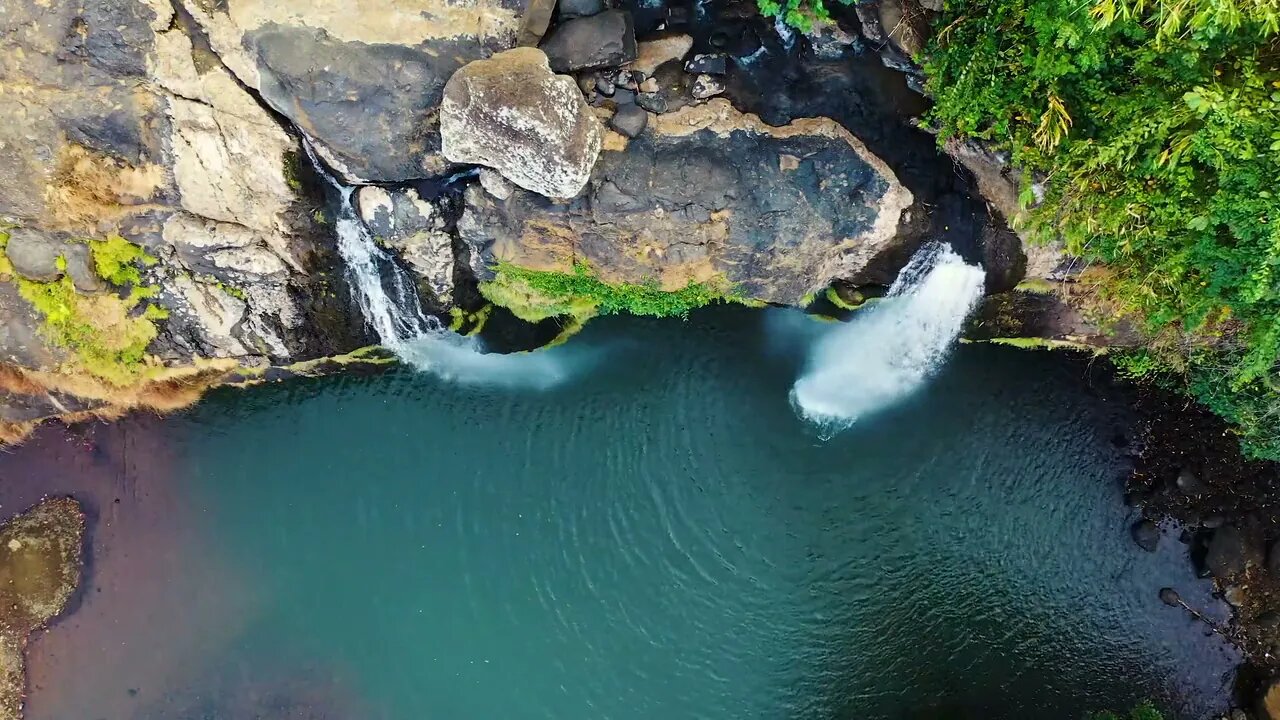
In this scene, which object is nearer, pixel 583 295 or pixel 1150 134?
pixel 1150 134

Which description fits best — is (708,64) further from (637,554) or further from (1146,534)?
(1146,534)

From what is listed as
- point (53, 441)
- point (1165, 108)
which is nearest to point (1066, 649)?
point (1165, 108)

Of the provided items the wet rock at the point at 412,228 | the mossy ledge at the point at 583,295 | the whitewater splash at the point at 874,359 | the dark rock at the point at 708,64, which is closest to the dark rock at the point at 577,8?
the dark rock at the point at 708,64

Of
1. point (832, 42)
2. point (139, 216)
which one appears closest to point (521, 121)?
point (832, 42)

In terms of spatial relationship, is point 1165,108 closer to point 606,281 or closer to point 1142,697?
point 606,281

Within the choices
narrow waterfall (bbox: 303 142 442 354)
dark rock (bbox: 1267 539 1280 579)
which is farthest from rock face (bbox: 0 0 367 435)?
dark rock (bbox: 1267 539 1280 579)

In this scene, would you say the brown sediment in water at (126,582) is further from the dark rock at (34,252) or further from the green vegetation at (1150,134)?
the green vegetation at (1150,134)
